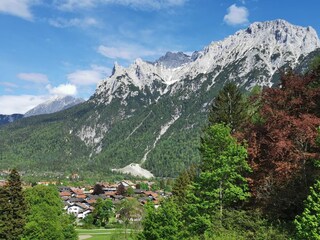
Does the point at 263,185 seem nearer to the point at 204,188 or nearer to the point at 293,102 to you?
the point at 204,188

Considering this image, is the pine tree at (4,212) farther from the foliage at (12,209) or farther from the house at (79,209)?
the house at (79,209)

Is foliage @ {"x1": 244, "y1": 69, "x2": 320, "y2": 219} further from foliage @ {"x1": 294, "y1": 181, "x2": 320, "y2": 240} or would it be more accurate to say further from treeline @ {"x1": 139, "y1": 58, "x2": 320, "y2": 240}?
foliage @ {"x1": 294, "y1": 181, "x2": 320, "y2": 240}

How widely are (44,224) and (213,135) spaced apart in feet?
101

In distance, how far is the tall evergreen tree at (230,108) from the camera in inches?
1663

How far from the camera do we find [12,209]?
50219mm

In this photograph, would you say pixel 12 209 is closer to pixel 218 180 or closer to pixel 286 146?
pixel 218 180

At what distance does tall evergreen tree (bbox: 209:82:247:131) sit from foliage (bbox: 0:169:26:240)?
92.7 ft

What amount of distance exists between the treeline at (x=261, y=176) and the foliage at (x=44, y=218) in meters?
23.7

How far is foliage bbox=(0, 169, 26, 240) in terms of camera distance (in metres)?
49.0

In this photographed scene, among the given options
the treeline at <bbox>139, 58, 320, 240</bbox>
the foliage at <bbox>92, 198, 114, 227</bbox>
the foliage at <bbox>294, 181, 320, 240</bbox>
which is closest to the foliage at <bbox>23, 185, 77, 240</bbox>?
the treeline at <bbox>139, 58, 320, 240</bbox>

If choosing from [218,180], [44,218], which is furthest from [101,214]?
[218,180]

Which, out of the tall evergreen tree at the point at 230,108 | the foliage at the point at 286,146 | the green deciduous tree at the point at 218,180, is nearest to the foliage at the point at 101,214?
the tall evergreen tree at the point at 230,108

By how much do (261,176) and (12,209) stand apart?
36150 millimetres

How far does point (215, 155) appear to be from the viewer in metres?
28.4
